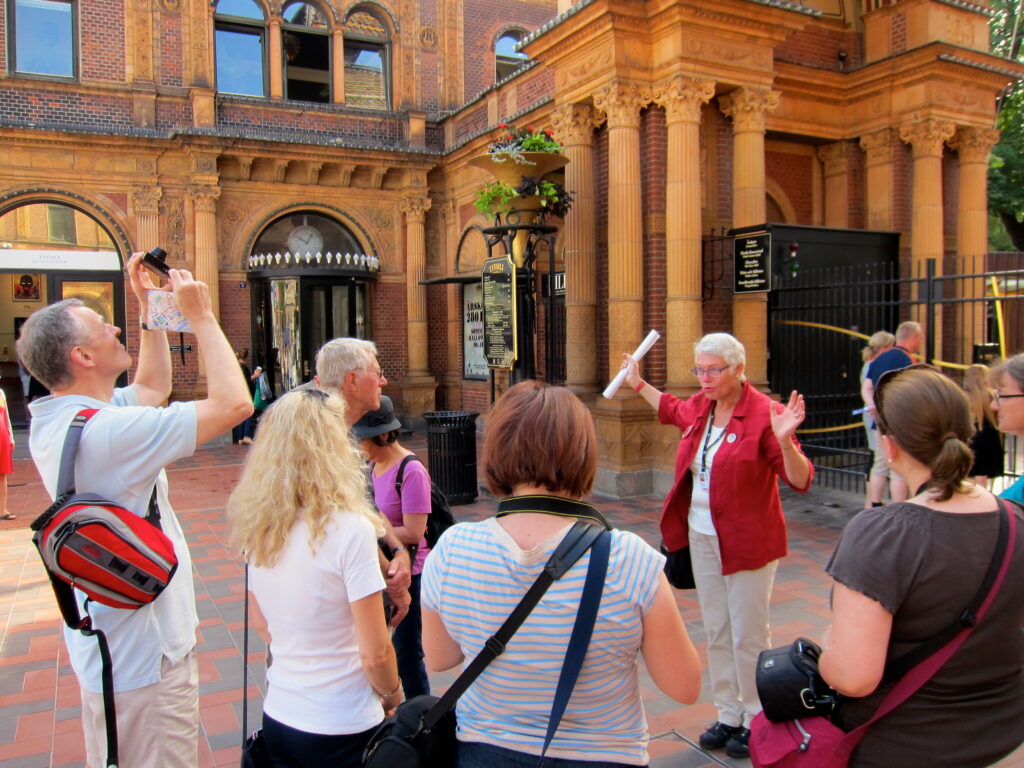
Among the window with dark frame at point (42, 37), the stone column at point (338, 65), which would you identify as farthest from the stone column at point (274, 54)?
the window with dark frame at point (42, 37)

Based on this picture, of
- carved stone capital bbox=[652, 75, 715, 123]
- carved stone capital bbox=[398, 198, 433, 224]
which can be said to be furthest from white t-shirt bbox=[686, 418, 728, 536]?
carved stone capital bbox=[398, 198, 433, 224]

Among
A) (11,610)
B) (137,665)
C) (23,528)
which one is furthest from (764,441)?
(23,528)

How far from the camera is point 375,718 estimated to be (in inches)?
90.8

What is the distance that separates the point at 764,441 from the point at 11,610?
5665 millimetres

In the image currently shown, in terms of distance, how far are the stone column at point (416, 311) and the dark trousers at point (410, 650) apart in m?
13.0

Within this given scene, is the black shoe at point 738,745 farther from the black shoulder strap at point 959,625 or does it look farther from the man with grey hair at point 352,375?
the black shoulder strap at point 959,625

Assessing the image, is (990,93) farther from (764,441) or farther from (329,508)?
(329,508)

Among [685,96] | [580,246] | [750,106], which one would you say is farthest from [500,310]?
[750,106]

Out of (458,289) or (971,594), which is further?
(458,289)

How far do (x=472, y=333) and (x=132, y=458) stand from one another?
13642 millimetres

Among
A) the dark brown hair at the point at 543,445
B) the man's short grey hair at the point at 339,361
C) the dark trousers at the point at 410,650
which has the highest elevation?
the man's short grey hair at the point at 339,361

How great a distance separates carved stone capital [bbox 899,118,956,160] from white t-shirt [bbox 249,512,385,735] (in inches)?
441

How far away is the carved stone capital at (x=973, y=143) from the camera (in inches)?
452

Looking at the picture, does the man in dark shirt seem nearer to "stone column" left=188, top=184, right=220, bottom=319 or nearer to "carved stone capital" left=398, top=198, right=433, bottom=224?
"carved stone capital" left=398, top=198, right=433, bottom=224
